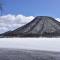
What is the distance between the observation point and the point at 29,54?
4.96 meters

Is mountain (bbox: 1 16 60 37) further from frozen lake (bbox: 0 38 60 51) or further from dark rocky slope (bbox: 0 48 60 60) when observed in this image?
dark rocky slope (bbox: 0 48 60 60)

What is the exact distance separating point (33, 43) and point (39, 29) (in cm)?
69

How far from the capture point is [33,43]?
18.1ft

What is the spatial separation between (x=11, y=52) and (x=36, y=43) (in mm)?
836

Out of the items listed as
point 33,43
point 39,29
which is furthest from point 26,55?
point 39,29

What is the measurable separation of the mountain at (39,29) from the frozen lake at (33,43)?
179mm

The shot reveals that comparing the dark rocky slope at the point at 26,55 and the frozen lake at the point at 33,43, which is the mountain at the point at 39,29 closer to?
the frozen lake at the point at 33,43

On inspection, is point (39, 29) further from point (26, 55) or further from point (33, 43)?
point (26, 55)

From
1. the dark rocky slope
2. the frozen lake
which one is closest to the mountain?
the frozen lake

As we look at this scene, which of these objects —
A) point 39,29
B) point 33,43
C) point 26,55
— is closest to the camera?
point 26,55

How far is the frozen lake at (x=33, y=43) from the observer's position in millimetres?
5180

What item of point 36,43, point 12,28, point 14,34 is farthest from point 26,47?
point 12,28

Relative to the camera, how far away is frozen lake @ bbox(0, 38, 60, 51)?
204 inches

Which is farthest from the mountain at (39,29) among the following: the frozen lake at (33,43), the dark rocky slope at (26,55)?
the dark rocky slope at (26,55)
